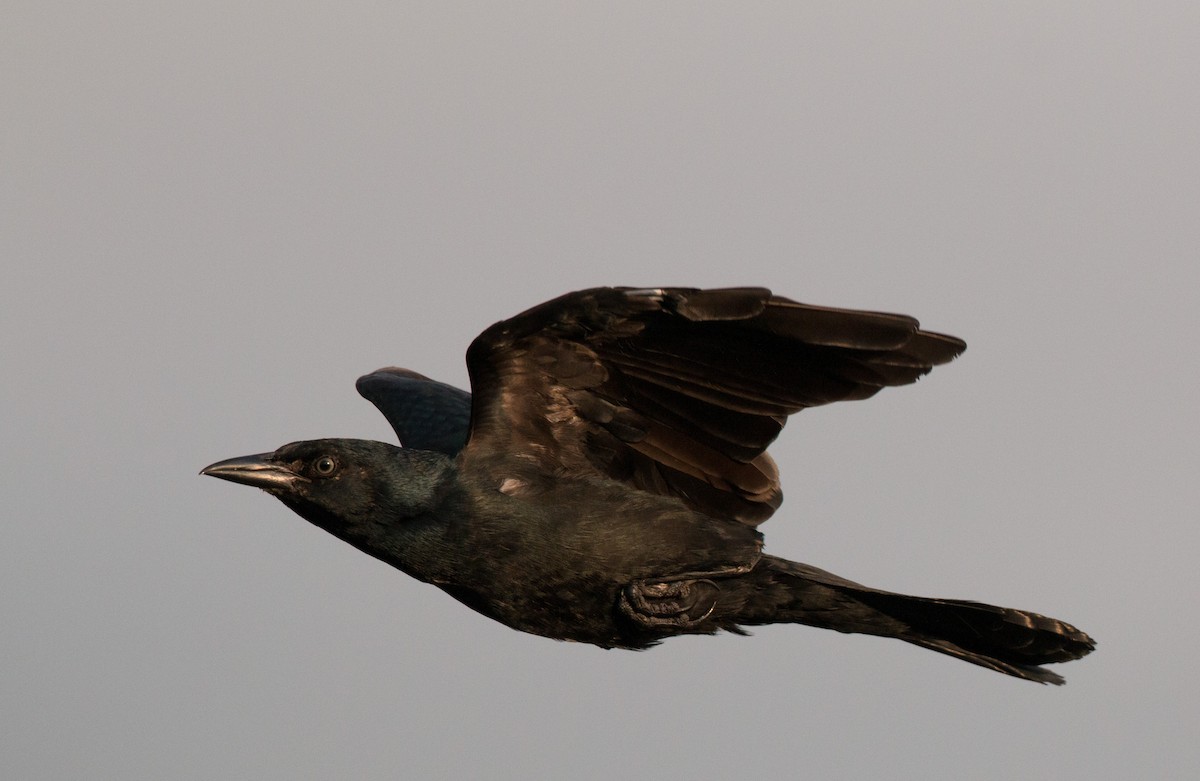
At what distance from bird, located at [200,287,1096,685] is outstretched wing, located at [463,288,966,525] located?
1cm

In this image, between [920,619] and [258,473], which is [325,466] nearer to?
[258,473]

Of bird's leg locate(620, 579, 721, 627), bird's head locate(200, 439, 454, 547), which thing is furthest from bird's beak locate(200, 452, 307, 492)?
bird's leg locate(620, 579, 721, 627)

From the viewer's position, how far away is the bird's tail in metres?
9.88

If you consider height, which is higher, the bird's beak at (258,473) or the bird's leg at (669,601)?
the bird's beak at (258,473)

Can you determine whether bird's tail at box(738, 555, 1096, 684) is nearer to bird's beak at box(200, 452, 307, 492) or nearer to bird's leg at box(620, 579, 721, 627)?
bird's leg at box(620, 579, 721, 627)

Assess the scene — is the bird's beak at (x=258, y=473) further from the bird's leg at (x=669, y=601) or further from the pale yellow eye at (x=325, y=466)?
the bird's leg at (x=669, y=601)

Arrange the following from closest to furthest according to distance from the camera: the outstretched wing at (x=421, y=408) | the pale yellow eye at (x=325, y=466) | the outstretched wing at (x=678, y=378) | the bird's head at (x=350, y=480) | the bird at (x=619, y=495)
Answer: the outstretched wing at (x=678, y=378) → the bird at (x=619, y=495) → the bird's head at (x=350, y=480) → the pale yellow eye at (x=325, y=466) → the outstretched wing at (x=421, y=408)

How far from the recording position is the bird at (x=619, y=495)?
9.27 meters

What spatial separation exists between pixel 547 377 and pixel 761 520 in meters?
1.44

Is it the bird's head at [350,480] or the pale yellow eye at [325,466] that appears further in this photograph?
the pale yellow eye at [325,466]

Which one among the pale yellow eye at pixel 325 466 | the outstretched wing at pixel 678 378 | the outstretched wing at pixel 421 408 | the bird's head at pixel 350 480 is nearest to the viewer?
the outstretched wing at pixel 678 378

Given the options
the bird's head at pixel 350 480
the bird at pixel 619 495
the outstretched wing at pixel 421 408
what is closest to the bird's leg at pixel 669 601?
the bird at pixel 619 495

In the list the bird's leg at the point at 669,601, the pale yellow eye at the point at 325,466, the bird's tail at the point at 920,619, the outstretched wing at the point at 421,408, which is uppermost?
the outstretched wing at the point at 421,408

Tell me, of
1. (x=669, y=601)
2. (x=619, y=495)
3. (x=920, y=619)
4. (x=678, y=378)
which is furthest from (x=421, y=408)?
(x=920, y=619)
